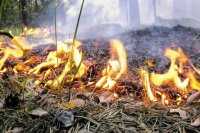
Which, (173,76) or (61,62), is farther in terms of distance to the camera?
(61,62)

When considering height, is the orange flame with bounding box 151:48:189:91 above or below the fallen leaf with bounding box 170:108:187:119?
above

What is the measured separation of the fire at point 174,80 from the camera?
216 centimetres

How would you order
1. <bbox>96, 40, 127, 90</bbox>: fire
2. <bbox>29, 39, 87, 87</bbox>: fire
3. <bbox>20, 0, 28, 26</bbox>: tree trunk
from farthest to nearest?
<bbox>20, 0, 28, 26</bbox>: tree trunk < <bbox>29, 39, 87, 87</bbox>: fire < <bbox>96, 40, 127, 90</bbox>: fire

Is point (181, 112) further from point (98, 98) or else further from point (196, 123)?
point (98, 98)

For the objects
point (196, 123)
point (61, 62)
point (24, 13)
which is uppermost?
point (24, 13)

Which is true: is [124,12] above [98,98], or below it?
above

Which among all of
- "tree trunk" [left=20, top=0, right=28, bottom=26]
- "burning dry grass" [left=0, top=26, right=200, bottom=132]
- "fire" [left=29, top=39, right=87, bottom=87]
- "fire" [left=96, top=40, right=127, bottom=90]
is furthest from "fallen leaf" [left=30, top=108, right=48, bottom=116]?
"tree trunk" [left=20, top=0, right=28, bottom=26]

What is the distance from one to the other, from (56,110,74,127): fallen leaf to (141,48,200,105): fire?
64 centimetres

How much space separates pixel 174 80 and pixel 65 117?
1.05 metres

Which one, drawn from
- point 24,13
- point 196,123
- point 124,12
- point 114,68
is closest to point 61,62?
point 114,68

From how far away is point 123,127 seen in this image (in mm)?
1590

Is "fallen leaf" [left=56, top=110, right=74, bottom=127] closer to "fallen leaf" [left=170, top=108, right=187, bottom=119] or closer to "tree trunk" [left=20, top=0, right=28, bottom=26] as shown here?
"fallen leaf" [left=170, top=108, right=187, bottom=119]

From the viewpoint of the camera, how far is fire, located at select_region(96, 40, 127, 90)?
231cm

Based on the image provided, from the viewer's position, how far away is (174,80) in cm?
239
